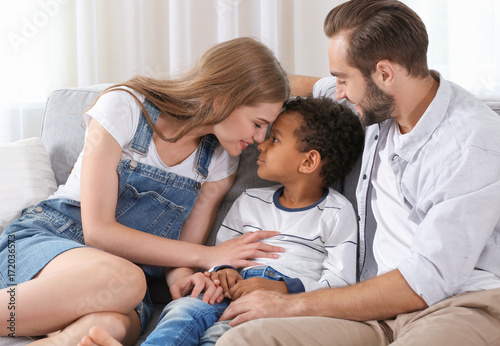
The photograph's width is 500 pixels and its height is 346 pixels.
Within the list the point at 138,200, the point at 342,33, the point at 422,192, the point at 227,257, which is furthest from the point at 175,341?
the point at 342,33

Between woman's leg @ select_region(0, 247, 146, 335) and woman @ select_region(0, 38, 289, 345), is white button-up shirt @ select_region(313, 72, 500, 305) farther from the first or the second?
woman's leg @ select_region(0, 247, 146, 335)

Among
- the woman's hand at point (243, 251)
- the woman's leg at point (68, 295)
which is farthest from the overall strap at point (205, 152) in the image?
the woman's leg at point (68, 295)

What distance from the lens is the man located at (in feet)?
3.78

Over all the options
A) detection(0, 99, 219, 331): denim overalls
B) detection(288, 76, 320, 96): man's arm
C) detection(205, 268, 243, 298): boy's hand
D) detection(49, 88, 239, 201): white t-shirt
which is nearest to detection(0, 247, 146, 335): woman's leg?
detection(0, 99, 219, 331): denim overalls

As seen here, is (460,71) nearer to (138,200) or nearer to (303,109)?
(303,109)

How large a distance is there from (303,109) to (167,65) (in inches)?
45.1

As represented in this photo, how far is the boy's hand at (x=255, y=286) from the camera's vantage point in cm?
142

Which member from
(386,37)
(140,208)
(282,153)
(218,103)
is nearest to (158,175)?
(140,208)

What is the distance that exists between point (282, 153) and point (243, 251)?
0.32 m

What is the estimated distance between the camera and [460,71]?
2.36 m

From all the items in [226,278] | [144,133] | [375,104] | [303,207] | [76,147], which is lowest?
[226,278]

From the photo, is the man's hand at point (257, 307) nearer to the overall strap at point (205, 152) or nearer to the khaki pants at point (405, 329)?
the khaki pants at point (405, 329)

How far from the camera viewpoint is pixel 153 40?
260 cm

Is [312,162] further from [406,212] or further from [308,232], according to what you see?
[406,212]
